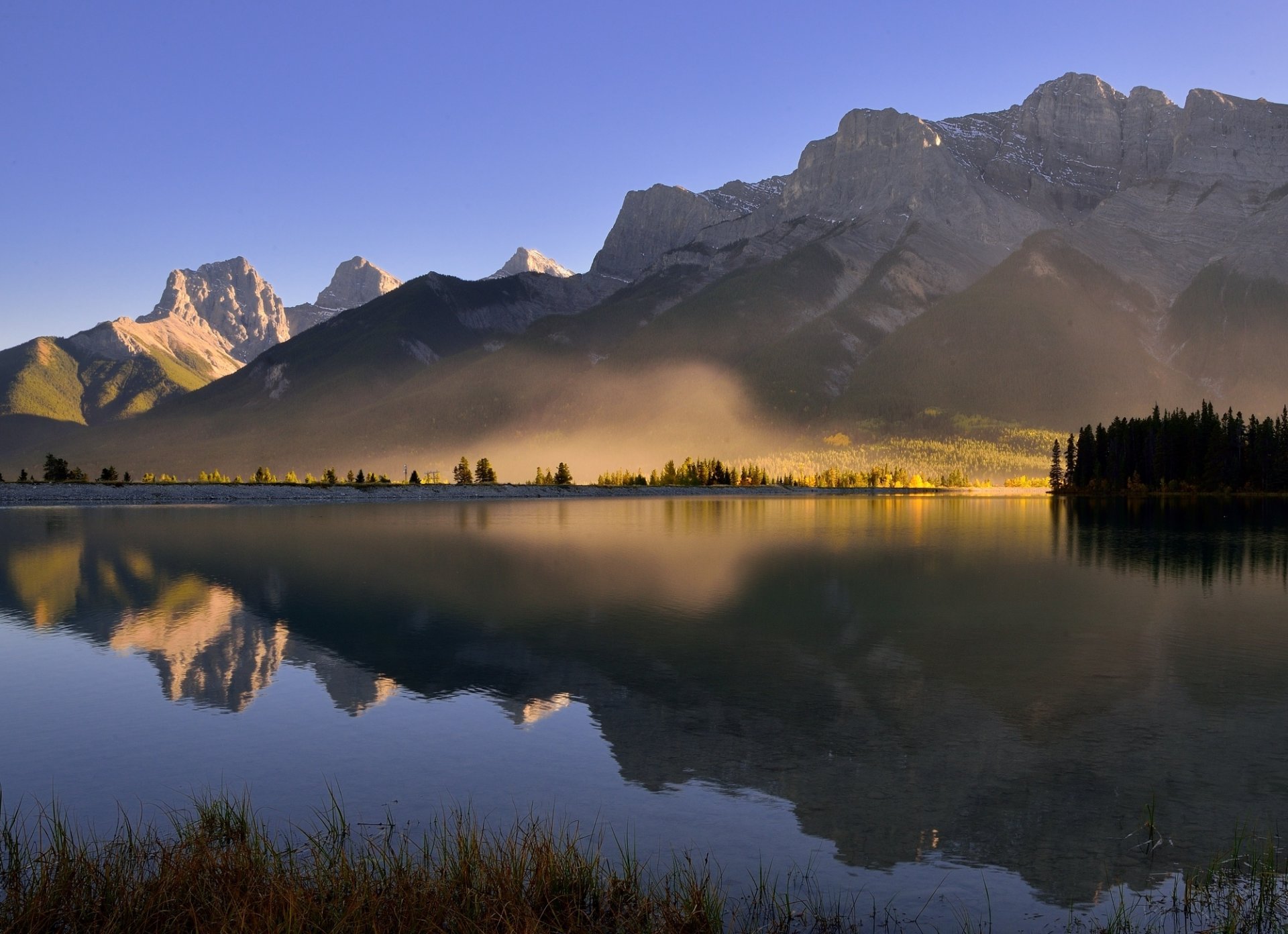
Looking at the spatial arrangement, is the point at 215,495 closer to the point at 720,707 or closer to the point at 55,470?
the point at 55,470

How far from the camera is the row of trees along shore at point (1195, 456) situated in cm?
16712

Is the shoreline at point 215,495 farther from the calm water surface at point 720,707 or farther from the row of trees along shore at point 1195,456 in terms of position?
the row of trees along shore at point 1195,456

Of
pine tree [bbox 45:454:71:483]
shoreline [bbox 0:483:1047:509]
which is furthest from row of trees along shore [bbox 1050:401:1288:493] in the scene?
pine tree [bbox 45:454:71:483]

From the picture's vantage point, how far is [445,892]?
32.1ft

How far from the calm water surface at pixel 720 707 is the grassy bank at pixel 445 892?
64cm

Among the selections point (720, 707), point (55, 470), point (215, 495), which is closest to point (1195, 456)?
point (215, 495)

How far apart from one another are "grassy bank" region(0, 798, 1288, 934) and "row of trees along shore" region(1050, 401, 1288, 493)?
590ft

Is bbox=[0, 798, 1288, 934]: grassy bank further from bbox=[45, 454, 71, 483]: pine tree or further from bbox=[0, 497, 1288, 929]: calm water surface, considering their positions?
bbox=[45, 454, 71, 483]: pine tree

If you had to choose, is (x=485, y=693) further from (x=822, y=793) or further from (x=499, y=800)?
(x=822, y=793)

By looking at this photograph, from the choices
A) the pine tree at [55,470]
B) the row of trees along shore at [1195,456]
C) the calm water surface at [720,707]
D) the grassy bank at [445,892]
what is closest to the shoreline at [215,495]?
the pine tree at [55,470]

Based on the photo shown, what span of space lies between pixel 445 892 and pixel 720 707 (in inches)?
421

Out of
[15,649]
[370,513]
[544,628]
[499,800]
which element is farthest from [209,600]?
[370,513]

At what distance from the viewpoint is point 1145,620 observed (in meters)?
32.1

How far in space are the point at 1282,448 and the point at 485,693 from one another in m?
188
